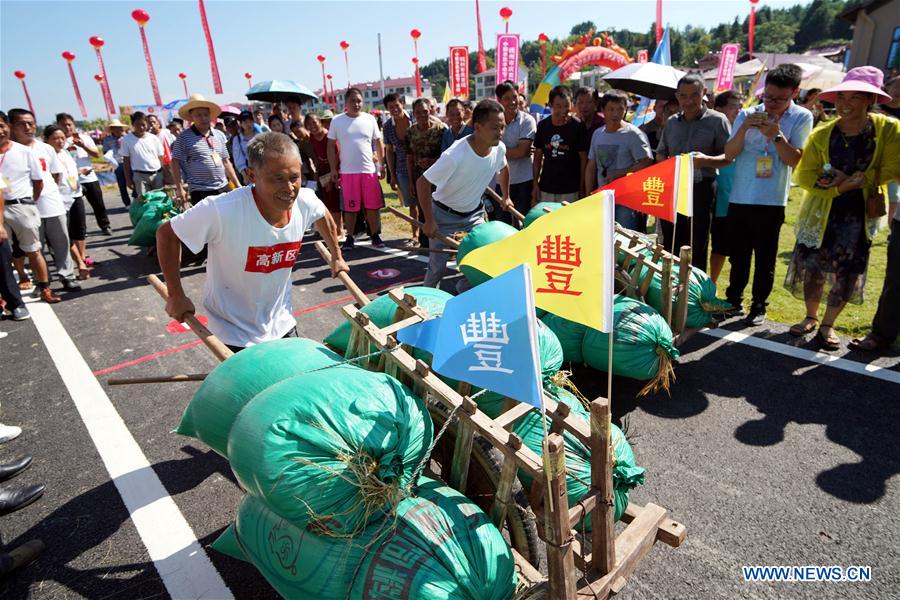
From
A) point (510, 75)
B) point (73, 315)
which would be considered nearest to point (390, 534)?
point (73, 315)

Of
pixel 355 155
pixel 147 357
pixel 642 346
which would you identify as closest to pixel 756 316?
pixel 642 346

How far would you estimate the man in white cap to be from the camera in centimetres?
643

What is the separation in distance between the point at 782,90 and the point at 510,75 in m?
12.5

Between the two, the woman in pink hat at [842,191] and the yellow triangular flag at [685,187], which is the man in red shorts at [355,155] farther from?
the woman in pink hat at [842,191]

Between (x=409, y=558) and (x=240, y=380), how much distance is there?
945mm

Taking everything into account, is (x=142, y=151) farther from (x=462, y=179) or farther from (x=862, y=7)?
(x=862, y=7)

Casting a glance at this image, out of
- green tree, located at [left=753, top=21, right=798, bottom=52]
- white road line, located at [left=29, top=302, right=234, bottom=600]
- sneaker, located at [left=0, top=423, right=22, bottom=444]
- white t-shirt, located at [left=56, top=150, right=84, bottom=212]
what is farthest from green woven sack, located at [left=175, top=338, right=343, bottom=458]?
green tree, located at [left=753, top=21, right=798, bottom=52]

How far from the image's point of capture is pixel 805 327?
14.4ft

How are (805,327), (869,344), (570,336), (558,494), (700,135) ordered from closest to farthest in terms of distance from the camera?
(558,494) < (570,336) < (869,344) < (805,327) < (700,135)

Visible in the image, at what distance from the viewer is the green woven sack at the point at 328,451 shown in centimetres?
159

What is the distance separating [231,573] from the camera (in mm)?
2322

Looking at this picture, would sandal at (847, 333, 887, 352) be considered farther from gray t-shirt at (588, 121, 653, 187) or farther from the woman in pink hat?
gray t-shirt at (588, 121, 653, 187)

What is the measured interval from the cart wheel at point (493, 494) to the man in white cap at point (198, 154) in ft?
18.2

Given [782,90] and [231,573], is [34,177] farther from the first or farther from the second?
[782,90]
